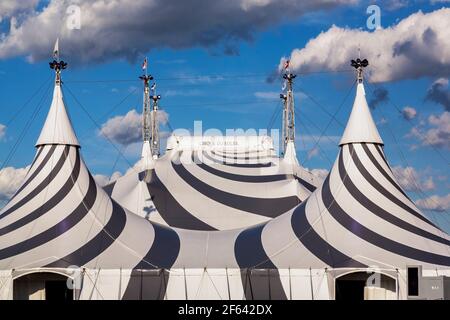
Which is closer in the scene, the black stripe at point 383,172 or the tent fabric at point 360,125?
the black stripe at point 383,172

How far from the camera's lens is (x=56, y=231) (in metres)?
16.5

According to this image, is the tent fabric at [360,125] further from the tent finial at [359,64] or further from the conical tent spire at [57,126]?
the conical tent spire at [57,126]

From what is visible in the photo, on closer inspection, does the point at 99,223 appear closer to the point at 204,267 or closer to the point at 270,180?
the point at 204,267

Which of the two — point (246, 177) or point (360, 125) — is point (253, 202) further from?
point (360, 125)

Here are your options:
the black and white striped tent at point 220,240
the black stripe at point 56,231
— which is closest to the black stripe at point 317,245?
the black and white striped tent at point 220,240

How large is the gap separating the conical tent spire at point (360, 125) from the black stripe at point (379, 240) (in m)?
1.55

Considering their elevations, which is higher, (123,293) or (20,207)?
(20,207)

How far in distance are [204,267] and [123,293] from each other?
5.08 feet

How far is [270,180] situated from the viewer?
75.0ft

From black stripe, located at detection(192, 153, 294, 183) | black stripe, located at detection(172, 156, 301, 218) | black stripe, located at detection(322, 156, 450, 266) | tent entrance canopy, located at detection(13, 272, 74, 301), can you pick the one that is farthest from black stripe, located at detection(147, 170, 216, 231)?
black stripe, located at detection(322, 156, 450, 266)

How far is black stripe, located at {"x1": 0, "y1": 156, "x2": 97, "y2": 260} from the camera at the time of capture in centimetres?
1614

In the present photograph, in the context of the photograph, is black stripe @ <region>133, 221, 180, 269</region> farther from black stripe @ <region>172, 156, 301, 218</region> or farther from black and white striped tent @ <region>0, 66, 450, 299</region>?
black stripe @ <region>172, 156, 301, 218</region>

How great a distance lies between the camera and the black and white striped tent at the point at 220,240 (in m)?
15.7
